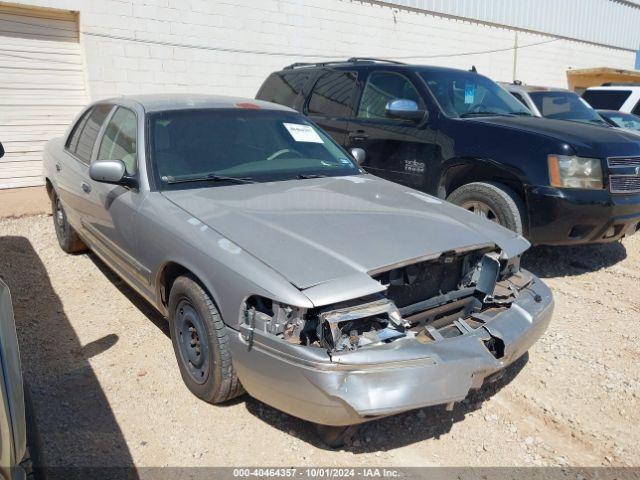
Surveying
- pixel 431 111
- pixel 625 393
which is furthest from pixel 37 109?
pixel 625 393

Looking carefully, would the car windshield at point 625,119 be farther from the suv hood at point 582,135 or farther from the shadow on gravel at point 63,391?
the shadow on gravel at point 63,391

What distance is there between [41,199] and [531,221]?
6523 millimetres

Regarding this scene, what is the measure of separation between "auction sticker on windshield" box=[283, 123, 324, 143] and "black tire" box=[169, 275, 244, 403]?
1624 millimetres

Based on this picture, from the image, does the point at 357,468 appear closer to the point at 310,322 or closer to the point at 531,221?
the point at 310,322

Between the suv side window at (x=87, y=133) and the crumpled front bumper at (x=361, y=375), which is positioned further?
the suv side window at (x=87, y=133)

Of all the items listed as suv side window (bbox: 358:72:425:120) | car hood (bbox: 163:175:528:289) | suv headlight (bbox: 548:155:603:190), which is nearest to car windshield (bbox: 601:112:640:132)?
suv side window (bbox: 358:72:425:120)

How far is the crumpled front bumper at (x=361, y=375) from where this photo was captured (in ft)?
7.41

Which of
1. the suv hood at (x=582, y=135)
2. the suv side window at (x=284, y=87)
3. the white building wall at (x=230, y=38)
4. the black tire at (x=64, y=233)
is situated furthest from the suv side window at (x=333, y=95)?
the white building wall at (x=230, y=38)

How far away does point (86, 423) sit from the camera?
2.90 meters

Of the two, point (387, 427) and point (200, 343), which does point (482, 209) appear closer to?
point (387, 427)

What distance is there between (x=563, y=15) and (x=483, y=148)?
15.3m

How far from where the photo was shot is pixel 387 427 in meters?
2.86

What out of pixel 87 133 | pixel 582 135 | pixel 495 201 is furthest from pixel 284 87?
pixel 582 135

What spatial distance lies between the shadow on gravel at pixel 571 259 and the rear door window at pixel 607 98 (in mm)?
7000
